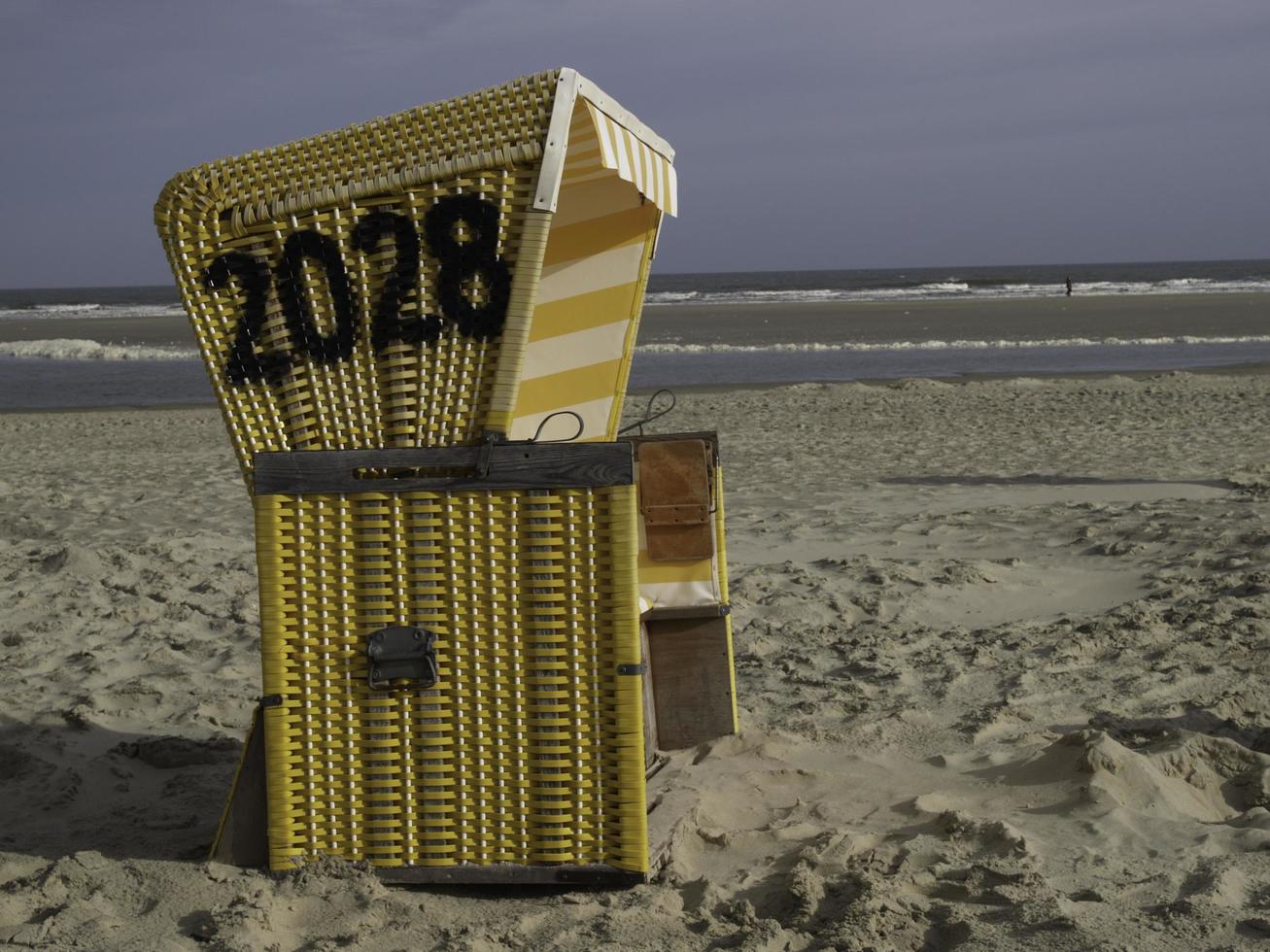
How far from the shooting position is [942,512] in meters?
7.25

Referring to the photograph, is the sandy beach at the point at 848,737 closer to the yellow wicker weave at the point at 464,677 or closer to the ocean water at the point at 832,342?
the yellow wicker weave at the point at 464,677

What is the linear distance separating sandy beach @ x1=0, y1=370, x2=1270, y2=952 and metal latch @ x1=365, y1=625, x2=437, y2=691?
0.49 meters

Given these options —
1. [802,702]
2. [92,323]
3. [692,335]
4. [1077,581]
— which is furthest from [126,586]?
[92,323]

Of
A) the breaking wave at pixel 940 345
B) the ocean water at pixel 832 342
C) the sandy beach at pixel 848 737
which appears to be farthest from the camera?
the breaking wave at pixel 940 345

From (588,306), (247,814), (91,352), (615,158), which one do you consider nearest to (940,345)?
(91,352)

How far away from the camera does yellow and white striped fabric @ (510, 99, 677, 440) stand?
3920 mm

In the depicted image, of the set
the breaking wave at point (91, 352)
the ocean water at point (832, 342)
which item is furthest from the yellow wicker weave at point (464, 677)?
the breaking wave at point (91, 352)

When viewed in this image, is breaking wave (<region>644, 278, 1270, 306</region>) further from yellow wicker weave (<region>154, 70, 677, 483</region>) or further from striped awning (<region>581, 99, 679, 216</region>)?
yellow wicker weave (<region>154, 70, 677, 483</region>)

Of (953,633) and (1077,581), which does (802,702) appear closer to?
(953,633)

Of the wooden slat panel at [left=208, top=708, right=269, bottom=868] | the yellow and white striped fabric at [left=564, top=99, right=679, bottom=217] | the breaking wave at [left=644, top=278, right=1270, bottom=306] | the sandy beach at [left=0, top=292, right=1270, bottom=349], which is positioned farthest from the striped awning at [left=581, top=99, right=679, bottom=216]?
the breaking wave at [left=644, top=278, right=1270, bottom=306]

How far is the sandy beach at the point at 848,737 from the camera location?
2713 mm

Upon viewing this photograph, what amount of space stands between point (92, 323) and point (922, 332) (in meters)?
28.1

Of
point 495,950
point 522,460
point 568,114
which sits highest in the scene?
point 568,114

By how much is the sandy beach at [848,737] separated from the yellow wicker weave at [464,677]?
0.16 meters
